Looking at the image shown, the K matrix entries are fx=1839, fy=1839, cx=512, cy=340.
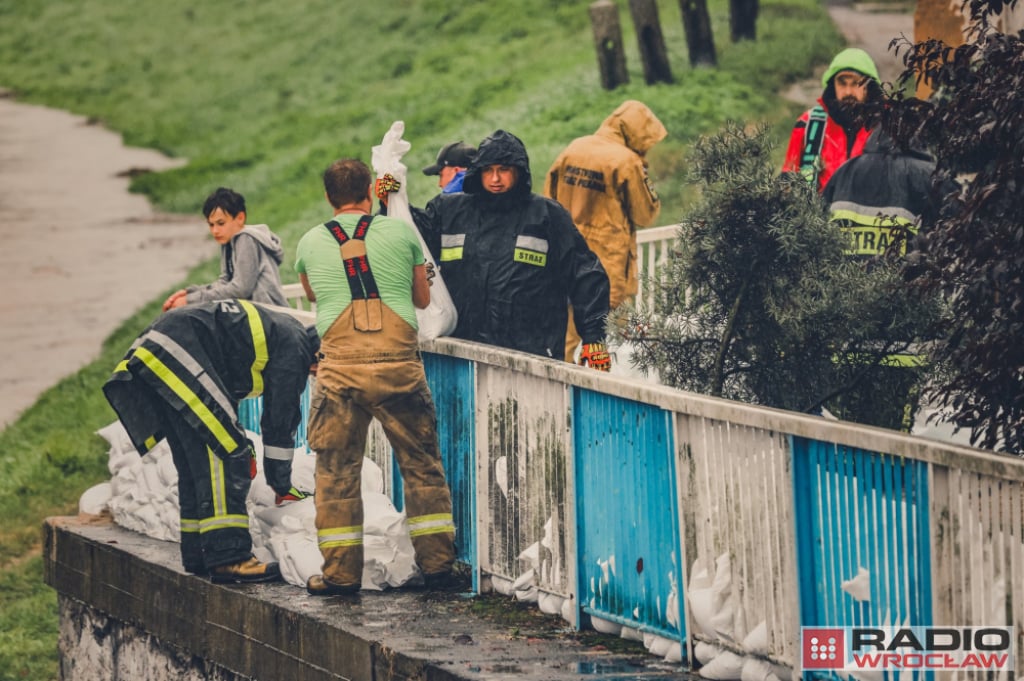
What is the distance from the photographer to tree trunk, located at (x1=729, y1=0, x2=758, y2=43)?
21016 mm

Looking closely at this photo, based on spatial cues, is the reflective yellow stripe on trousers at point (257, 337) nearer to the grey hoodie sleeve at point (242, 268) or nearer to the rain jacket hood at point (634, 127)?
the grey hoodie sleeve at point (242, 268)

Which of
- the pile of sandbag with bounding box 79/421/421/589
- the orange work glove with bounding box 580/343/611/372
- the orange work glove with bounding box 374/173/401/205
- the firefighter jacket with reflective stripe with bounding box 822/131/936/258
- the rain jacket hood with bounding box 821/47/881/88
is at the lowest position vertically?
the pile of sandbag with bounding box 79/421/421/589

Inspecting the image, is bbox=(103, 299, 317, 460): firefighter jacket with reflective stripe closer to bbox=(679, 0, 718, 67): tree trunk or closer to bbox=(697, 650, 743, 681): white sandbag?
bbox=(697, 650, 743, 681): white sandbag

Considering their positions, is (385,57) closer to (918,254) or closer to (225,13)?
(225,13)

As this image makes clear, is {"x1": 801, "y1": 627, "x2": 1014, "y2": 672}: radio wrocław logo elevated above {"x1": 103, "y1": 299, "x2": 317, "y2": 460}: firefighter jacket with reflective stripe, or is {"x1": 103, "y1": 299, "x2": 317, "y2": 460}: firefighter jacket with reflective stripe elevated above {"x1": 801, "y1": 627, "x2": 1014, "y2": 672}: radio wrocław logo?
{"x1": 103, "y1": 299, "x2": 317, "y2": 460}: firefighter jacket with reflective stripe

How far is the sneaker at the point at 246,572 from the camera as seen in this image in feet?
25.6

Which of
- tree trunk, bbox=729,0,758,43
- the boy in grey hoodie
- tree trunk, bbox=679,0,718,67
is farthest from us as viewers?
tree trunk, bbox=729,0,758,43

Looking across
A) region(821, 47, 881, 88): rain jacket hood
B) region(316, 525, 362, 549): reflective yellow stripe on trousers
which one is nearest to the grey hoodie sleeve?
region(316, 525, 362, 549): reflective yellow stripe on trousers

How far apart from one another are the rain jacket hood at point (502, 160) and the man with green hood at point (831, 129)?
66.8 inches

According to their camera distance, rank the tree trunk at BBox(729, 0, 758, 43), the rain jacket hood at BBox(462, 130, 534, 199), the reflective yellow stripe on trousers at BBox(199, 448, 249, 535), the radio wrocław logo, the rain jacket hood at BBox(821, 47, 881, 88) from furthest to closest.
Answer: the tree trunk at BBox(729, 0, 758, 43) < the rain jacket hood at BBox(821, 47, 881, 88) < the rain jacket hood at BBox(462, 130, 534, 199) < the reflective yellow stripe on trousers at BBox(199, 448, 249, 535) < the radio wrocław logo

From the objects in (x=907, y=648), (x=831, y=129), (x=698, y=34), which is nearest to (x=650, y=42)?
(x=698, y=34)

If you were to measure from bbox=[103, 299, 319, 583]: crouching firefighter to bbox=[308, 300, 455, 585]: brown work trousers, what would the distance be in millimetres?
475

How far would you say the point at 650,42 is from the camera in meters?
19.3

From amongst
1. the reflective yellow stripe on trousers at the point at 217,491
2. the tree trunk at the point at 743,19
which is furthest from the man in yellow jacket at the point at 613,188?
the tree trunk at the point at 743,19
